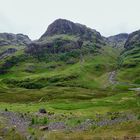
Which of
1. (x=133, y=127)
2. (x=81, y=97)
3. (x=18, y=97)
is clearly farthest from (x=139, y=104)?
(x=18, y=97)

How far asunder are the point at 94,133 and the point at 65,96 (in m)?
142

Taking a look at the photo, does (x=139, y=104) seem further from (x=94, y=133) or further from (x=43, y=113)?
(x=94, y=133)

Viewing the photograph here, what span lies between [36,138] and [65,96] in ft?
470

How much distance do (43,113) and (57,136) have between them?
5175 cm

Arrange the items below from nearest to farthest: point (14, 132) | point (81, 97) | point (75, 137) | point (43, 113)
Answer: point (75, 137) < point (14, 132) < point (43, 113) < point (81, 97)

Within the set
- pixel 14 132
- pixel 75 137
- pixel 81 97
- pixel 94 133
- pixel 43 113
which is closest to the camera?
pixel 75 137

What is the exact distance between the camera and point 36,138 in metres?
52.4

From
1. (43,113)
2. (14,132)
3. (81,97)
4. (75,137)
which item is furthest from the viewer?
(81,97)

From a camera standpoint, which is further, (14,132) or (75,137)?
(14,132)

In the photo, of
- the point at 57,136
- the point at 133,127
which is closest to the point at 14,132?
the point at 57,136

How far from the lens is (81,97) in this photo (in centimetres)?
19050

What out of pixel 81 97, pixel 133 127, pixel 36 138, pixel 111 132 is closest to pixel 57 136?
pixel 36 138

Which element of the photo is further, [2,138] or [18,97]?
[18,97]

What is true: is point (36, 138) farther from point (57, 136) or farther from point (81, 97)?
point (81, 97)
